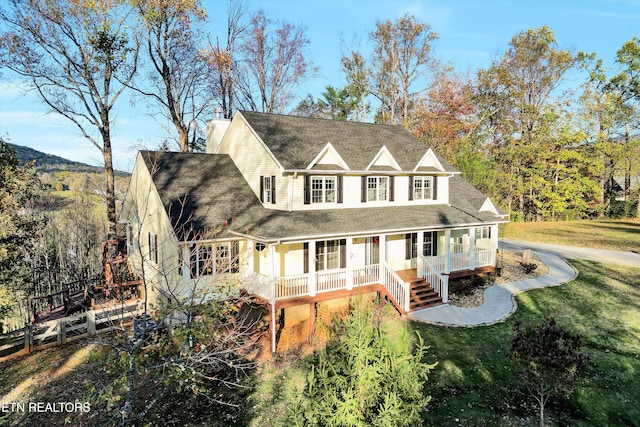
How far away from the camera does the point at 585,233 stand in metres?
34.4

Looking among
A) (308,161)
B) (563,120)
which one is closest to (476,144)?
(563,120)

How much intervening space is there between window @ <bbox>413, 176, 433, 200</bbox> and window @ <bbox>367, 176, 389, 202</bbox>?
2.05 m

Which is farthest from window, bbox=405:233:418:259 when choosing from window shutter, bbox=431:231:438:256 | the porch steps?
the porch steps

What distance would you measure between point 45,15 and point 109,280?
15.7 meters

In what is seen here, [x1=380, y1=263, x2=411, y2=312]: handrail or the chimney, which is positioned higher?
the chimney

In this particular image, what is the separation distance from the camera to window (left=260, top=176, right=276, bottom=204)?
658 inches

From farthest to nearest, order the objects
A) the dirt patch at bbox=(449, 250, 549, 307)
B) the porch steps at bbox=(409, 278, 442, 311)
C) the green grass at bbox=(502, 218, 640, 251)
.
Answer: the green grass at bbox=(502, 218, 640, 251) → the dirt patch at bbox=(449, 250, 549, 307) → the porch steps at bbox=(409, 278, 442, 311)

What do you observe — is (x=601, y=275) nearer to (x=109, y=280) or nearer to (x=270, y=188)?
(x=270, y=188)

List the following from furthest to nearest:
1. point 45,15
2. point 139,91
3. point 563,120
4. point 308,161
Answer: point 563,120 → point 139,91 → point 45,15 → point 308,161

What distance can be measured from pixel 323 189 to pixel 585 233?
31.3 m

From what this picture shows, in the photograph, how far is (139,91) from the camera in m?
26.6

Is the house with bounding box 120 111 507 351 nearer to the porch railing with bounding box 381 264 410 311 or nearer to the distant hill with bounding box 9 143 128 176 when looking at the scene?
the porch railing with bounding box 381 264 410 311

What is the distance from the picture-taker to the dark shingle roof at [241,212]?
14.6m

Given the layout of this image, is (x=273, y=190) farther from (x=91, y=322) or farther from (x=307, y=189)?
(x=91, y=322)
